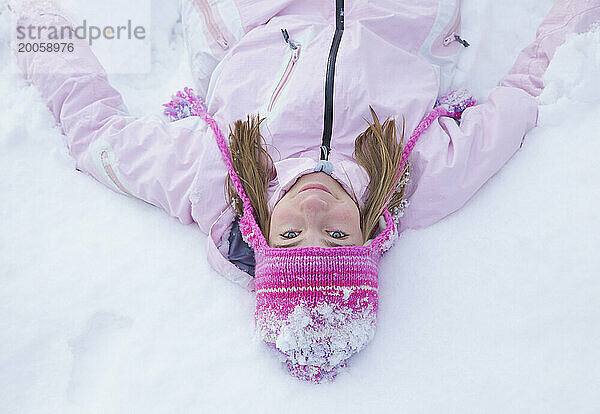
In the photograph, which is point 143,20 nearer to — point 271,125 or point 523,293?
point 271,125

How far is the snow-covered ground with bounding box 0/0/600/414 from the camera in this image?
133 cm

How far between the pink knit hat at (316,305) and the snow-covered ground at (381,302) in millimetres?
67

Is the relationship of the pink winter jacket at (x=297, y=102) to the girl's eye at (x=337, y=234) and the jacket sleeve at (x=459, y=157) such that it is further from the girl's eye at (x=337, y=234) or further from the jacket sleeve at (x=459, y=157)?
the girl's eye at (x=337, y=234)

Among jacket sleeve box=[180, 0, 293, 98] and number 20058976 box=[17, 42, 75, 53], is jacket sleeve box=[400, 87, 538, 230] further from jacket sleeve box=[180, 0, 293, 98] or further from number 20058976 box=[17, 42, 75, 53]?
number 20058976 box=[17, 42, 75, 53]

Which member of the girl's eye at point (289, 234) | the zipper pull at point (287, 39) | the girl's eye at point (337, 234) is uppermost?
the zipper pull at point (287, 39)

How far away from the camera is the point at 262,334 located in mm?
1332

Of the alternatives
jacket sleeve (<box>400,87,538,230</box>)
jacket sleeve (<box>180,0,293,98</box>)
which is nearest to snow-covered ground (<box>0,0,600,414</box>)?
jacket sleeve (<box>400,87,538,230</box>)

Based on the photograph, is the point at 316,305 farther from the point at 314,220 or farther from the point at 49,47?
the point at 49,47

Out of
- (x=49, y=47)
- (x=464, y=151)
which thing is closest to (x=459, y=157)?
(x=464, y=151)

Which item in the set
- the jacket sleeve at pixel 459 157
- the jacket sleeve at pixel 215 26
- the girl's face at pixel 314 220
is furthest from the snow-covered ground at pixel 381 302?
the jacket sleeve at pixel 215 26

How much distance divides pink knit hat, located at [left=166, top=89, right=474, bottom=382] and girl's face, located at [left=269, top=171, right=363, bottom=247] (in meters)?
0.03

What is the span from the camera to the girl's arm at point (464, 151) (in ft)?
4.84

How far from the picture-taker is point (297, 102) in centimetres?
151

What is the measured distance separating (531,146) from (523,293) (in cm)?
33
